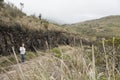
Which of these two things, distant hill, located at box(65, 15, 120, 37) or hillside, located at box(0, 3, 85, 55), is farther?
distant hill, located at box(65, 15, 120, 37)

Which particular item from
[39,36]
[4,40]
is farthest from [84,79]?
[39,36]

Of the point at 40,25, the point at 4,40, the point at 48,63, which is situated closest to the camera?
the point at 48,63

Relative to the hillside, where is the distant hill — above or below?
below

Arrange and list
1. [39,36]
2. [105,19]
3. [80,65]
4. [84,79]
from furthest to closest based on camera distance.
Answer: [105,19] < [39,36] < [80,65] < [84,79]

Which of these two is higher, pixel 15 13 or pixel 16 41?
pixel 15 13

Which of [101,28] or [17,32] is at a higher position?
[17,32]

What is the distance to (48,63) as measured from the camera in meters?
4.54

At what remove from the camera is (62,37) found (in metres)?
28.7

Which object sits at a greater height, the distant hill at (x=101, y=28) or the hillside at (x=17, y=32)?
the hillside at (x=17, y=32)

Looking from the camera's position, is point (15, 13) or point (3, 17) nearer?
point (3, 17)

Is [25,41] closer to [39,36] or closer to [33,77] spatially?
[39,36]

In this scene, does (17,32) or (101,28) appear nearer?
(17,32)

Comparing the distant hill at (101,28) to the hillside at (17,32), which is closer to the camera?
the hillside at (17,32)

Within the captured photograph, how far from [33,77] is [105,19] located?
5648 inches
